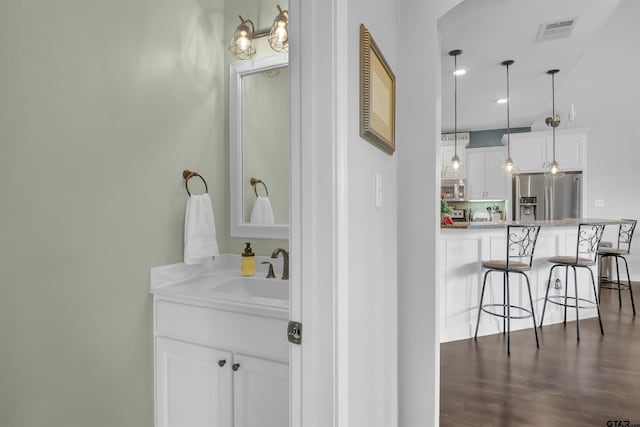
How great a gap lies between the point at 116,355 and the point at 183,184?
2.88ft

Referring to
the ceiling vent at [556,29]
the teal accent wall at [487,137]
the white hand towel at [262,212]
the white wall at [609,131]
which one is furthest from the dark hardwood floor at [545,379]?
the teal accent wall at [487,137]

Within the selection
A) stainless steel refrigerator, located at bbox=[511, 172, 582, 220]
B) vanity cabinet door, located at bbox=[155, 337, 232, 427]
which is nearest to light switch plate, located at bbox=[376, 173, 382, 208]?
vanity cabinet door, located at bbox=[155, 337, 232, 427]

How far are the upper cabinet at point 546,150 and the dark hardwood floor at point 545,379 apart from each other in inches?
123

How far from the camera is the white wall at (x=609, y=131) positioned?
582 centimetres

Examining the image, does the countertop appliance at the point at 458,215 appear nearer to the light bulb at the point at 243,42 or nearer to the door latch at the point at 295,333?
the light bulb at the point at 243,42

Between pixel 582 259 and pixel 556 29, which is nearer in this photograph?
pixel 556 29

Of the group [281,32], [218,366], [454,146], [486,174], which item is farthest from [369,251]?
[454,146]

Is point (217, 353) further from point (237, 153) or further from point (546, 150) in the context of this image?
point (546, 150)

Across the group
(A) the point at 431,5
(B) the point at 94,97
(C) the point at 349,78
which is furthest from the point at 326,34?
(B) the point at 94,97

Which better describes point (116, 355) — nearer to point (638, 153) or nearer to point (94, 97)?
point (94, 97)

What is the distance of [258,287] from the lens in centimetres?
200

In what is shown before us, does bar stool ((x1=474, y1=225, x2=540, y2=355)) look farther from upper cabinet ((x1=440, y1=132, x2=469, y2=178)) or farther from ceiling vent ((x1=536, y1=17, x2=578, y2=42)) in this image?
upper cabinet ((x1=440, y1=132, x2=469, y2=178))

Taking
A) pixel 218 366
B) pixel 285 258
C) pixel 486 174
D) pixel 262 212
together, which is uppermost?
pixel 486 174

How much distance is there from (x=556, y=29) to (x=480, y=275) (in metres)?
2.23
